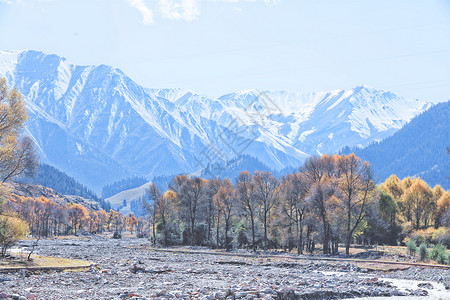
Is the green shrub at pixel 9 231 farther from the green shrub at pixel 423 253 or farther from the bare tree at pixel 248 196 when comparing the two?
the green shrub at pixel 423 253

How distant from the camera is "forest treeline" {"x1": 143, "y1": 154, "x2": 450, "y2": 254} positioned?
6222 centimetres

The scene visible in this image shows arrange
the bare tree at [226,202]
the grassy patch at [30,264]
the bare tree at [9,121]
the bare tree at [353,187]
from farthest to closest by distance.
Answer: the bare tree at [226,202] < the bare tree at [353,187] < the bare tree at [9,121] < the grassy patch at [30,264]

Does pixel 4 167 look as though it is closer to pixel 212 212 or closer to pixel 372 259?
pixel 372 259

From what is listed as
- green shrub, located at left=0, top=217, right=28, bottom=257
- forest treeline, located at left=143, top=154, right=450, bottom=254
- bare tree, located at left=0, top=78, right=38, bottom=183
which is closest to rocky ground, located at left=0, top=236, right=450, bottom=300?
green shrub, located at left=0, top=217, right=28, bottom=257

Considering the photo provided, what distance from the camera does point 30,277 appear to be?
100ft

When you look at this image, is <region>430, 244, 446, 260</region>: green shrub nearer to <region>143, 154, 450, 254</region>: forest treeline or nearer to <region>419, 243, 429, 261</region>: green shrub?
<region>419, 243, 429, 261</region>: green shrub

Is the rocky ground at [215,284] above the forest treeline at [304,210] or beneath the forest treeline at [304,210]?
beneath

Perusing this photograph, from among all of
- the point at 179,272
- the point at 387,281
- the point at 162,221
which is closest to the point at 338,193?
the point at 387,281

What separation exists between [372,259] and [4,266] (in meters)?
41.1

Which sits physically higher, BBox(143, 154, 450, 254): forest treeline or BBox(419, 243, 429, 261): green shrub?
BBox(143, 154, 450, 254): forest treeline

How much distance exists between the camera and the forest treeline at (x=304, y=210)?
62.2 meters

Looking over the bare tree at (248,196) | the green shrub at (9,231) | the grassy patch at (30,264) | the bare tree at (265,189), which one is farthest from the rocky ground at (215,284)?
the bare tree at (248,196)

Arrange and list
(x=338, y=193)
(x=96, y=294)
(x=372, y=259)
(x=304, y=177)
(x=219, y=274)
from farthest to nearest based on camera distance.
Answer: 1. (x=304, y=177)
2. (x=338, y=193)
3. (x=372, y=259)
4. (x=219, y=274)
5. (x=96, y=294)

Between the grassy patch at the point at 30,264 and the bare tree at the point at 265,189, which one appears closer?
the grassy patch at the point at 30,264
